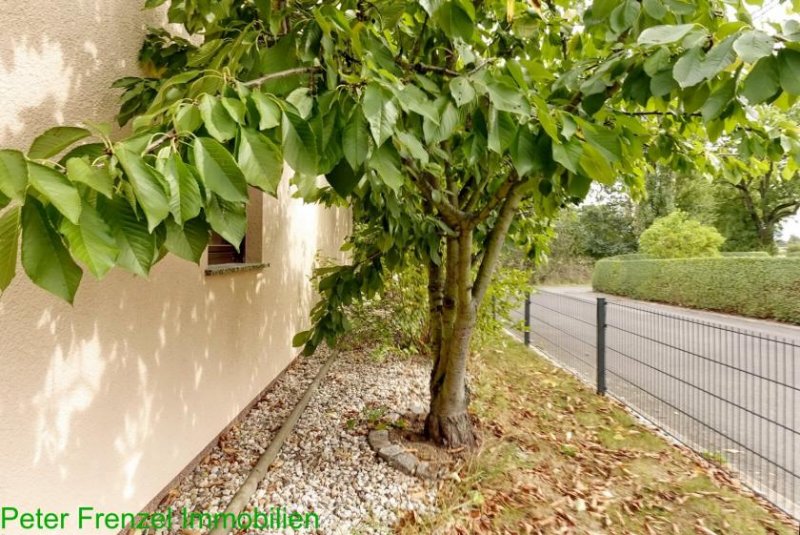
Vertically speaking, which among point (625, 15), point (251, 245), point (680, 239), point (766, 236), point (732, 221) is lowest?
point (251, 245)

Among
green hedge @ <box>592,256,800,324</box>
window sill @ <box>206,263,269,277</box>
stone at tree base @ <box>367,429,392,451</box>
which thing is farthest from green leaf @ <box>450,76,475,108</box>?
green hedge @ <box>592,256,800,324</box>

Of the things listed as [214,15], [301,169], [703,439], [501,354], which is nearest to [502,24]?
[214,15]

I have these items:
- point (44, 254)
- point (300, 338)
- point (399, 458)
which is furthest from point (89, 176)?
point (399, 458)

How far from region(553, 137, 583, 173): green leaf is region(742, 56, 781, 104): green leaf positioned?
393 mm

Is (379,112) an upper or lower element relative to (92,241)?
upper

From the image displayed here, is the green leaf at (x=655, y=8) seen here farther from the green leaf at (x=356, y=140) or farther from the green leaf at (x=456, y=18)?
the green leaf at (x=356, y=140)

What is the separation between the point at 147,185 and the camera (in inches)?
31.7

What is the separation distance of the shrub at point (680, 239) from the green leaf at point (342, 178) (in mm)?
19053

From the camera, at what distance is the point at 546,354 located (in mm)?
6750

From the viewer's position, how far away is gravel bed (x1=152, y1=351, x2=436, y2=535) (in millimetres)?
2572

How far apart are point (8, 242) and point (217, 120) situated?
45 centimetres

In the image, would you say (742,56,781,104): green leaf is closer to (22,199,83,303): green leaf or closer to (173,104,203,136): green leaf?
(173,104,203,136): green leaf

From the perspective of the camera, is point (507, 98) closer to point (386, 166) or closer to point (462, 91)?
point (462, 91)

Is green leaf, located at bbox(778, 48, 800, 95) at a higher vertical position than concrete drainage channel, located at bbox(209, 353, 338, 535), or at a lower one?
higher
